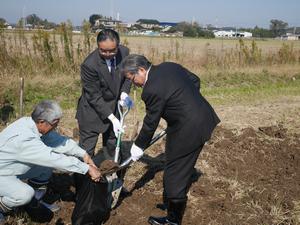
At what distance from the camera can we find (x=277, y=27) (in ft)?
193

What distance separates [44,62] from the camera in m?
9.66

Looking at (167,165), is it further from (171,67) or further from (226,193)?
(226,193)

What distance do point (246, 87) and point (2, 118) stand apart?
674 cm

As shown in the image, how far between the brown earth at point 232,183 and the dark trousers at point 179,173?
0.60m

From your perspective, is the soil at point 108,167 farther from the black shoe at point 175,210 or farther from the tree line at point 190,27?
the tree line at point 190,27

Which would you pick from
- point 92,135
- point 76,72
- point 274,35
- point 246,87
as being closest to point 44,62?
point 76,72

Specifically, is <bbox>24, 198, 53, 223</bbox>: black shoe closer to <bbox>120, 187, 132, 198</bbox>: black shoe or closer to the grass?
<bbox>120, 187, 132, 198</bbox>: black shoe

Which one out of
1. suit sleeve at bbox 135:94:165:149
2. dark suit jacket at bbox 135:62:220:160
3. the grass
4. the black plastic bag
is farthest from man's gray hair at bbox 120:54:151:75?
the grass

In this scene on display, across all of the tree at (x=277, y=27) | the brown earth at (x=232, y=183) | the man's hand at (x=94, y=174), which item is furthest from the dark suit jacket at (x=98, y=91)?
the tree at (x=277, y=27)

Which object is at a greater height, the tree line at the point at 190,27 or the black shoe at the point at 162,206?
the tree line at the point at 190,27

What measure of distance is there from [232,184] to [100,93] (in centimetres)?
192

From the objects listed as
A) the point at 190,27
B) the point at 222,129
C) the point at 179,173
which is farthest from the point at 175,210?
the point at 190,27

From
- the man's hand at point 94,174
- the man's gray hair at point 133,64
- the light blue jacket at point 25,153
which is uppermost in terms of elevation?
the man's gray hair at point 133,64

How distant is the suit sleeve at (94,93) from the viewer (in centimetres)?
376
